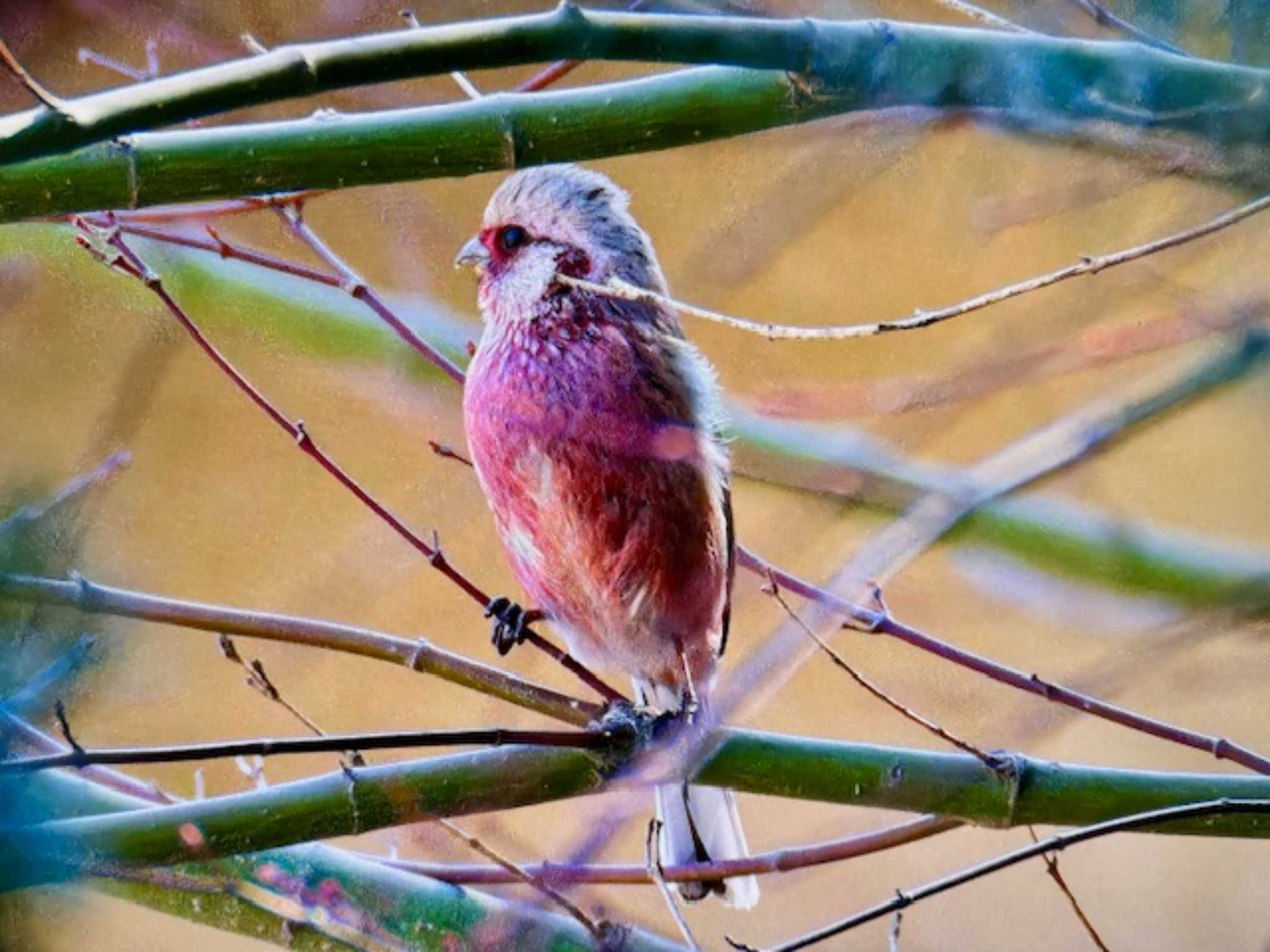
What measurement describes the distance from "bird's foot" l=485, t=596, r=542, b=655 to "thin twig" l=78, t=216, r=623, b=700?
1 cm

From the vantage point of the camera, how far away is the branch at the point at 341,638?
1.19 m

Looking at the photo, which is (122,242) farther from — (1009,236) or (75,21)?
(1009,236)

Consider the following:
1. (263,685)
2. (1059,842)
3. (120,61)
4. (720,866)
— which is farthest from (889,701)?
(120,61)

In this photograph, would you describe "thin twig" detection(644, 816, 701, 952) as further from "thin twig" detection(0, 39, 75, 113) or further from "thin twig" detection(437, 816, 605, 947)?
"thin twig" detection(0, 39, 75, 113)

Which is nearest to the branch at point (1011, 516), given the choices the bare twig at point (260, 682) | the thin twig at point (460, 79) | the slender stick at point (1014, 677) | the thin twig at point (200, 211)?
the thin twig at point (200, 211)

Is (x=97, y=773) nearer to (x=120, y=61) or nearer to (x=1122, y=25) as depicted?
(x=120, y=61)

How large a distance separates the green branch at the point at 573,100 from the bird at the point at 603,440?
0.46 ft

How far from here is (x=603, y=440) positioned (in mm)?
1422

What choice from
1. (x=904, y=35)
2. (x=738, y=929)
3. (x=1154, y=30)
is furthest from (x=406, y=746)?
(x=1154, y=30)

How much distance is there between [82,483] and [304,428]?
21 centimetres

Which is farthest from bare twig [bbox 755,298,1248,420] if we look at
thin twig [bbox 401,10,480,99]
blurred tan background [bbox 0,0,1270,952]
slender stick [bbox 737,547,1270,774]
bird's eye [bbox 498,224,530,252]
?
thin twig [bbox 401,10,480,99]

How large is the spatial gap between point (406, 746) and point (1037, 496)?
2.42ft

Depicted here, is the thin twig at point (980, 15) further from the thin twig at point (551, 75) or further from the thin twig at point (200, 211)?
the thin twig at point (200, 211)

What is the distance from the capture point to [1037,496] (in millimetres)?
1478
